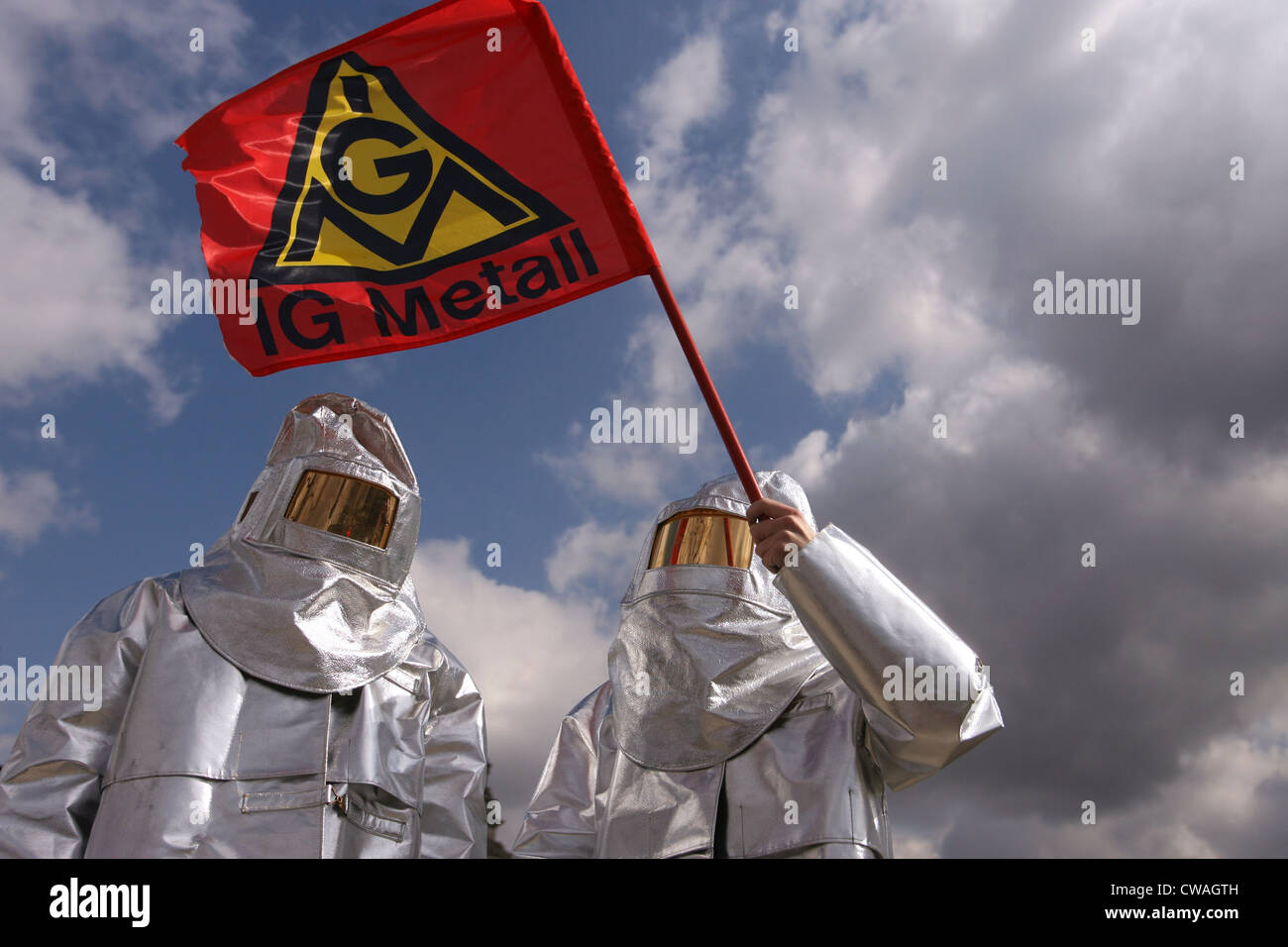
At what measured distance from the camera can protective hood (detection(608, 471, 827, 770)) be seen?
4641 millimetres

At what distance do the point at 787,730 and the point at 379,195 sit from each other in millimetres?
3342

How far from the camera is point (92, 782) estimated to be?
4.35 m

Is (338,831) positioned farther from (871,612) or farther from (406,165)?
(406,165)

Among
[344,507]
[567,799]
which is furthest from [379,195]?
[567,799]

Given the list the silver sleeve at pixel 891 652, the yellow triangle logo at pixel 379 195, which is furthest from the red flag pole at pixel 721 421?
the yellow triangle logo at pixel 379 195

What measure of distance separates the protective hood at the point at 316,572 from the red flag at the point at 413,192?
0.46 metres

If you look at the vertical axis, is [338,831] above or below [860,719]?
below

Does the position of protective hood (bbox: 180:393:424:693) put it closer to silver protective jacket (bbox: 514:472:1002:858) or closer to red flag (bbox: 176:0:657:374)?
red flag (bbox: 176:0:657:374)

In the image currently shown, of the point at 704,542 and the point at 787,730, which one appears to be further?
the point at 704,542

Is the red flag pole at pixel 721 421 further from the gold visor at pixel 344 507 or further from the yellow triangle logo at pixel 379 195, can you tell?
the gold visor at pixel 344 507

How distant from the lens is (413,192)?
5316 mm

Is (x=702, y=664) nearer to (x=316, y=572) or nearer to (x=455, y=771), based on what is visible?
(x=455, y=771)
